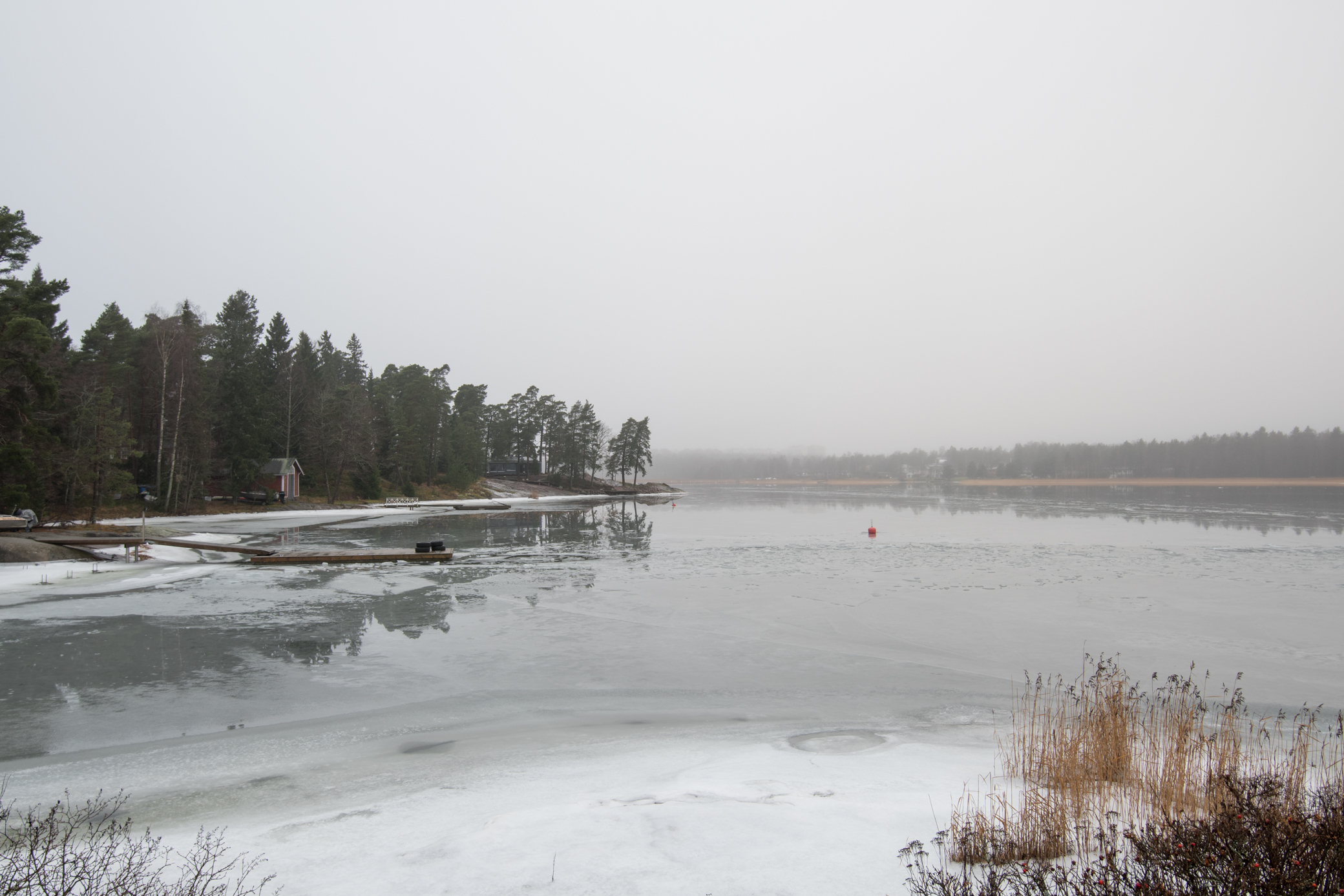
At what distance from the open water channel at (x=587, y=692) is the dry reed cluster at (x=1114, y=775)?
0.47 metres

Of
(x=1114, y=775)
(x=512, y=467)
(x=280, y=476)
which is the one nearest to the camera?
(x=1114, y=775)

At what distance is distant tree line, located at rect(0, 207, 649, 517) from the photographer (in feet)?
83.5

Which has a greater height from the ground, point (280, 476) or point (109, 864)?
point (280, 476)

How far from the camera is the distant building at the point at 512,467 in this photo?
9238 cm

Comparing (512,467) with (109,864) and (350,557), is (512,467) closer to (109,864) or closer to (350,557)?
(350,557)

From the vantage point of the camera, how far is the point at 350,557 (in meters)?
22.6

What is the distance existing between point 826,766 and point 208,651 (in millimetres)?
10643

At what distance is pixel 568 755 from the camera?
7.23m

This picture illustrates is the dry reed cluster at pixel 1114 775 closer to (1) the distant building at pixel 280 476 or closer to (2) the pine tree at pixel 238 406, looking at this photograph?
(2) the pine tree at pixel 238 406

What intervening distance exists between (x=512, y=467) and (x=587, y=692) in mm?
86630

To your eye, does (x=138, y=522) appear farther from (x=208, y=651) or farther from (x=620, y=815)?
(x=620, y=815)

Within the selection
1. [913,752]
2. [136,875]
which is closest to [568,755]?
[913,752]

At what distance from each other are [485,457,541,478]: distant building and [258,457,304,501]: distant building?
3762 cm

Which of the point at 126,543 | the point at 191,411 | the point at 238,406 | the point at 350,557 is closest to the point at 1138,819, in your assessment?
the point at 350,557
